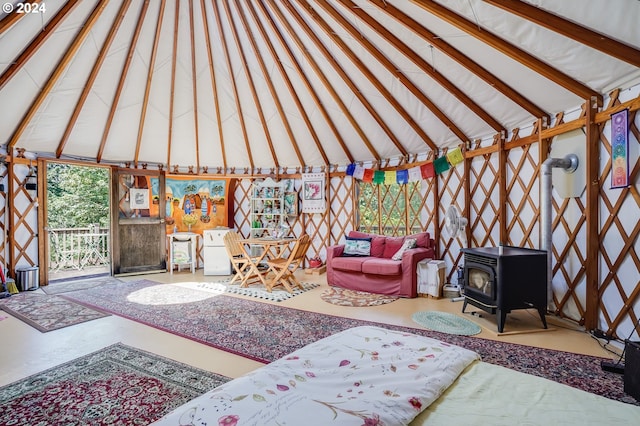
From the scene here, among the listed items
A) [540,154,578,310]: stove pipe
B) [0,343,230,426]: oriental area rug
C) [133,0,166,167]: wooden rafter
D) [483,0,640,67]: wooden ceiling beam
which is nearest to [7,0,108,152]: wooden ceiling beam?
[133,0,166,167]: wooden rafter

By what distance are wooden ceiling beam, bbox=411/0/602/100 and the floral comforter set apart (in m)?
2.50

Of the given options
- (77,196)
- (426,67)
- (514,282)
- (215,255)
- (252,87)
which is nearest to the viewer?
(514,282)

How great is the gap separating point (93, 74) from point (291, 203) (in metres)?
3.62

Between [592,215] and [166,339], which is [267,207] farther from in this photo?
[592,215]

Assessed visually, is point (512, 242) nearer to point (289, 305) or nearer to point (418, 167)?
point (418, 167)

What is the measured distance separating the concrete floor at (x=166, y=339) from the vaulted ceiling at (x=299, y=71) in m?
2.10

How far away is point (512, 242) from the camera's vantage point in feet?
12.2

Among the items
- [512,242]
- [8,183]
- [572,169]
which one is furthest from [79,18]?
[512,242]

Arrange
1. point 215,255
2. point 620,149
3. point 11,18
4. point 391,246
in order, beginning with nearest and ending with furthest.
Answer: point 620,149, point 11,18, point 391,246, point 215,255

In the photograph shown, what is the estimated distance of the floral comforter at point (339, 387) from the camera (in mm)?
649

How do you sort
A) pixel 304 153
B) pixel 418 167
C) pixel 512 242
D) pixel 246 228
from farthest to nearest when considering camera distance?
pixel 246 228 < pixel 304 153 < pixel 418 167 < pixel 512 242

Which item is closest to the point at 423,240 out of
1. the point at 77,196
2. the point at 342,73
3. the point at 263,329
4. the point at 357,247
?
the point at 357,247

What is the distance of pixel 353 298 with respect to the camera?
402 centimetres

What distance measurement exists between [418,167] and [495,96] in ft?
5.33
